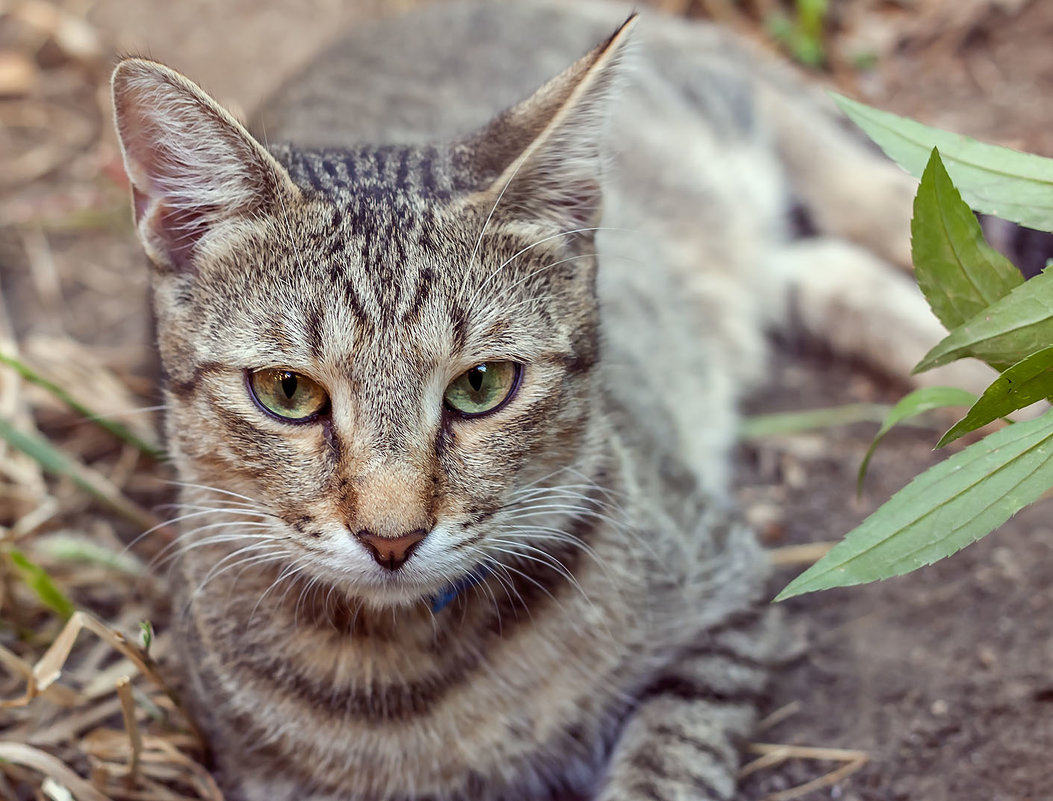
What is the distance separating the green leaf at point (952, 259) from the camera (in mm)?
1594

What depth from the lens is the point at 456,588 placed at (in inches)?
72.7

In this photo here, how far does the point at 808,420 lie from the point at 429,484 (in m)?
1.86

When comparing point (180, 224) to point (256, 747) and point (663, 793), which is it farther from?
point (663, 793)

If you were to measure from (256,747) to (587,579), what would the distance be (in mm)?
699

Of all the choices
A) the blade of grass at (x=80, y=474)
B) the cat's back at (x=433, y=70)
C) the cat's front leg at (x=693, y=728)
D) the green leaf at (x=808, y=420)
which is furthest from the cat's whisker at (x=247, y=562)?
the green leaf at (x=808, y=420)

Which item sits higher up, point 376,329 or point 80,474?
point 376,329

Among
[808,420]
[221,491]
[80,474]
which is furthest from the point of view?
[808,420]

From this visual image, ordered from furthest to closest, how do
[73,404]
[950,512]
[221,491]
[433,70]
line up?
[433,70] → [73,404] → [221,491] → [950,512]

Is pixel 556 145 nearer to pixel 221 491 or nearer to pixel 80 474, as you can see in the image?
pixel 221 491

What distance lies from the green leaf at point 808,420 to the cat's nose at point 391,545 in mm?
1818

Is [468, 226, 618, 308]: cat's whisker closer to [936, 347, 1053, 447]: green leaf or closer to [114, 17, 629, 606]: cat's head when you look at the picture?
[114, 17, 629, 606]: cat's head

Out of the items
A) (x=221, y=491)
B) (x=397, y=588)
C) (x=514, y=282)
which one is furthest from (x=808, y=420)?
(x=221, y=491)

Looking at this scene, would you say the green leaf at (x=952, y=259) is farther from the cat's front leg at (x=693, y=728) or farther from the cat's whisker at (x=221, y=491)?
the cat's whisker at (x=221, y=491)

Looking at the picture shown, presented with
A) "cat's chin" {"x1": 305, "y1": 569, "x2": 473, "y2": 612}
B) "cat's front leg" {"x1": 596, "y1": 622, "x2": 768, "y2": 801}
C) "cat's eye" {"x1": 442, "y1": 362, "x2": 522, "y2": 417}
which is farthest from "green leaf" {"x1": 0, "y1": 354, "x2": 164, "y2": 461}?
"cat's front leg" {"x1": 596, "y1": 622, "x2": 768, "y2": 801}
